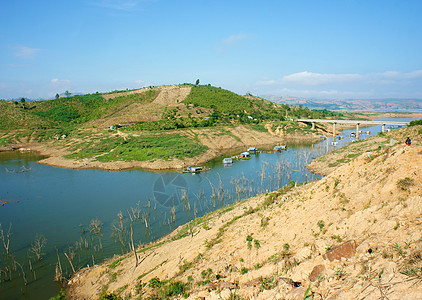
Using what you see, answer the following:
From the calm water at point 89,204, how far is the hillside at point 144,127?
6.37 m

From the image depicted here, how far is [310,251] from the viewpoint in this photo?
43.2ft

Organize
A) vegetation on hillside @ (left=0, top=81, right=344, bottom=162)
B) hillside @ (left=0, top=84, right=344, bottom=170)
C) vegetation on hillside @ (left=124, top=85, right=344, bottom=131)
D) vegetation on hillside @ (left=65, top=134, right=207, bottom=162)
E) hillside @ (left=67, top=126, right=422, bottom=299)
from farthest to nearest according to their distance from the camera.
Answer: vegetation on hillside @ (left=124, top=85, right=344, bottom=131) → vegetation on hillside @ (left=0, top=81, right=344, bottom=162) → hillside @ (left=0, top=84, right=344, bottom=170) → vegetation on hillside @ (left=65, top=134, right=207, bottom=162) → hillside @ (left=67, top=126, right=422, bottom=299)

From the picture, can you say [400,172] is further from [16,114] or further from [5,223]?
[16,114]

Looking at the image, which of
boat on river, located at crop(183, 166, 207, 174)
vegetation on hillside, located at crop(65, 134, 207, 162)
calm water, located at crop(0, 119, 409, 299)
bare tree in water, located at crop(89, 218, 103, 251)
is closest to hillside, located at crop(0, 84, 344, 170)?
vegetation on hillside, located at crop(65, 134, 207, 162)

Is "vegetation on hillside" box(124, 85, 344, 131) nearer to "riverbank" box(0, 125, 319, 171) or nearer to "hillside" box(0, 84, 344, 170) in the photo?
"hillside" box(0, 84, 344, 170)

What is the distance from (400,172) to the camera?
1402cm

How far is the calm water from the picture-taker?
23.7 meters

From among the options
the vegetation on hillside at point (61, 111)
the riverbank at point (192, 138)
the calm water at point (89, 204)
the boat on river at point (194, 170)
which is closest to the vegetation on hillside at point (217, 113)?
the riverbank at point (192, 138)

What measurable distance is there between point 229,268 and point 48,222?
2361 centimetres

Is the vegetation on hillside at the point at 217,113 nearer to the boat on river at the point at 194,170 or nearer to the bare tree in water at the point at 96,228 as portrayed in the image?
the boat on river at the point at 194,170

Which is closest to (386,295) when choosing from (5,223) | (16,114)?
(5,223)

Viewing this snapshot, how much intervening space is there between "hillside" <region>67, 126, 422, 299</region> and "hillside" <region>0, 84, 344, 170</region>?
35.6 metres

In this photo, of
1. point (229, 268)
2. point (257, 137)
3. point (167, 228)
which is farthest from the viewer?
point (257, 137)

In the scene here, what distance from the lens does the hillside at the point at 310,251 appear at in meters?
9.96
